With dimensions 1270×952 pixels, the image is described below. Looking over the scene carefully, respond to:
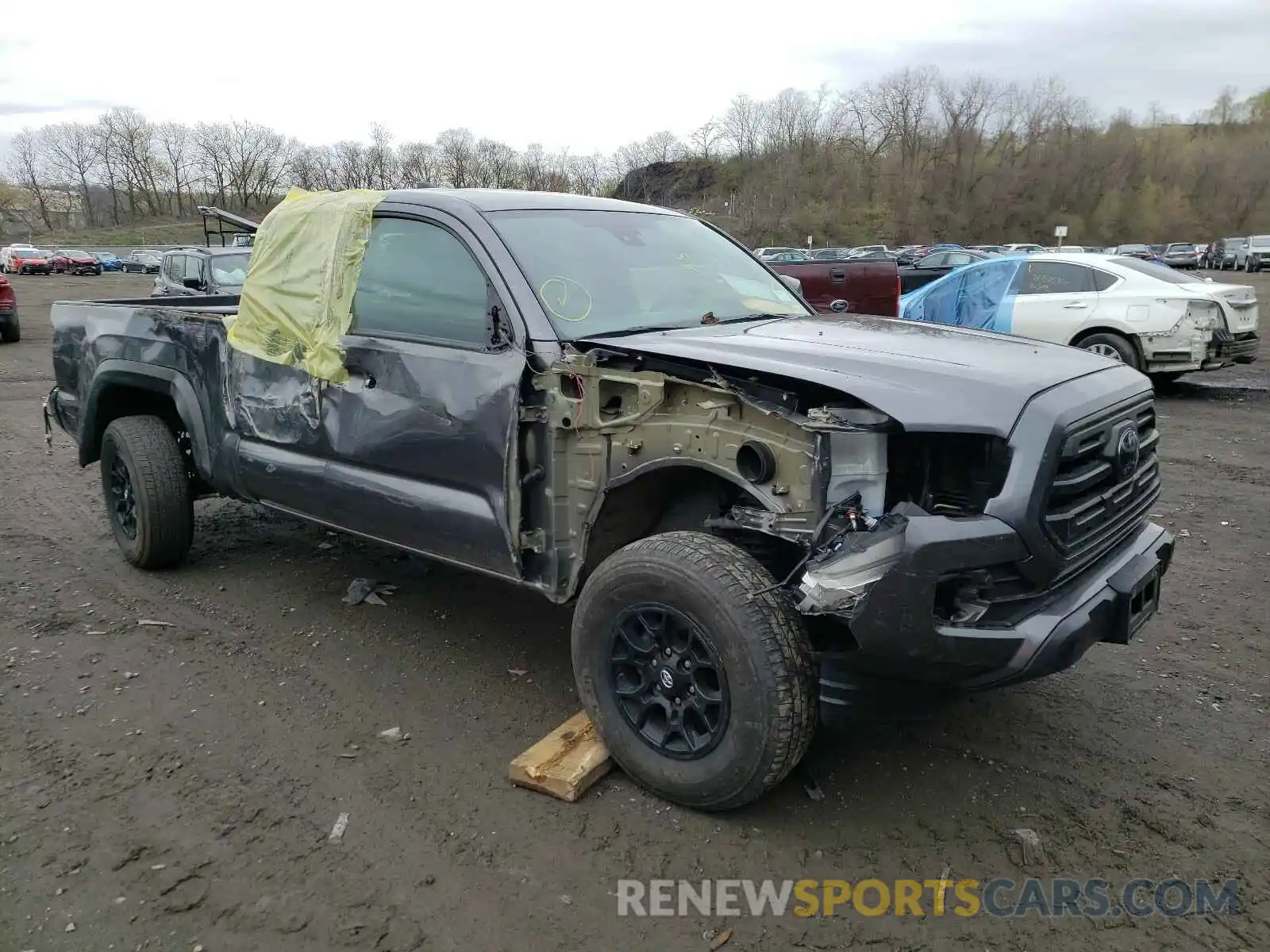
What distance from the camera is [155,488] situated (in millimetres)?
4832

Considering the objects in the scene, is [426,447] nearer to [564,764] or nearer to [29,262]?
[564,764]

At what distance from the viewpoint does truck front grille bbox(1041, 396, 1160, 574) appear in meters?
2.61

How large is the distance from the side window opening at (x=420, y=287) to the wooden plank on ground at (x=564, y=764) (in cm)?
144

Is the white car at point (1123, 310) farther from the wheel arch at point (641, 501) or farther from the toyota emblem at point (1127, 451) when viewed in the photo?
the wheel arch at point (641, 501)

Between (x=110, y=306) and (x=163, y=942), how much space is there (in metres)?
3.81

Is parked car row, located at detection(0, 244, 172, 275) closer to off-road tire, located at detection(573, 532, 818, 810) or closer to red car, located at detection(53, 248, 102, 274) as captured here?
red car, located at detection(53, 248, 102, 274)

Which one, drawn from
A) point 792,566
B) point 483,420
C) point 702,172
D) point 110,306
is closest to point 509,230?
point 483,420

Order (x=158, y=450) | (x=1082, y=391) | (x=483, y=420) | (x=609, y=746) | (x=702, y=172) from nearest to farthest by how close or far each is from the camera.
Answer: (x=1082, y=391) → (x=609, y=746) → (x=483, y=420) → (x=158, y=450) → (x=702, y=172)

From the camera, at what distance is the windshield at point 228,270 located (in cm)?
1212

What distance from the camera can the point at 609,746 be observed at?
3.09 m

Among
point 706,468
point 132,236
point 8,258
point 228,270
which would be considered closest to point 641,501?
point 706,468

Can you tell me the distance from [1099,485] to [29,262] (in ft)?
179

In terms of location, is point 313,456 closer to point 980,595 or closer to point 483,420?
point 483,420

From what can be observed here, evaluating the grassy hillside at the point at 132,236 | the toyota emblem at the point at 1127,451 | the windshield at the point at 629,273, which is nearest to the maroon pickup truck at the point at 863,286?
the windshield at the point at 629,273
